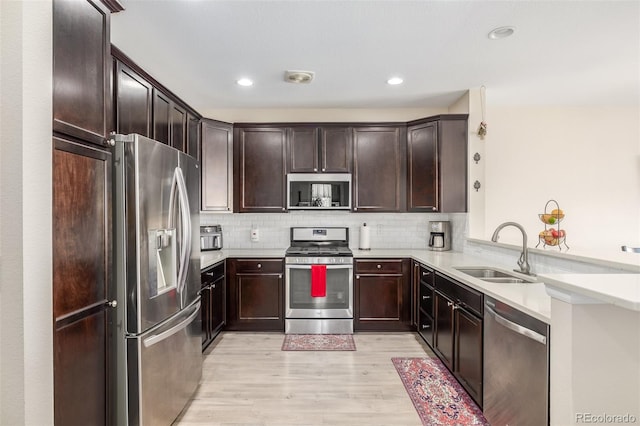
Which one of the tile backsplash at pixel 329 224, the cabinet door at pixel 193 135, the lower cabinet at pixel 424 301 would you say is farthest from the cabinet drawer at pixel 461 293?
the cabinet door at pixel 193 135

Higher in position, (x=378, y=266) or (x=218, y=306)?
(x=378, y=266)

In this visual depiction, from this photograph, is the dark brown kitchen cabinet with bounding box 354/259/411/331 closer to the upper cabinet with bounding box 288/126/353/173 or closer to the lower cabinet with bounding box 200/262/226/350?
the upper cabinet with bounding box 288/126/353/173

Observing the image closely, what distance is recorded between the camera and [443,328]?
9.30 ft

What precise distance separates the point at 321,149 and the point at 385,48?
1.59 m

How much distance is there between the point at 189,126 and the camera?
10.9ft

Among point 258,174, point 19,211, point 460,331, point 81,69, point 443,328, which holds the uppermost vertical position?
point 81,69

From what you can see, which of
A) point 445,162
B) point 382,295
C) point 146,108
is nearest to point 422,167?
point 445,162

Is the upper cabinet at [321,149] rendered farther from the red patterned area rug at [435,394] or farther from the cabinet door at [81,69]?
the cabinet door at [81,69]

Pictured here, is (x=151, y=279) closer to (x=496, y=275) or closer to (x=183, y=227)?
(x=183, y=227)

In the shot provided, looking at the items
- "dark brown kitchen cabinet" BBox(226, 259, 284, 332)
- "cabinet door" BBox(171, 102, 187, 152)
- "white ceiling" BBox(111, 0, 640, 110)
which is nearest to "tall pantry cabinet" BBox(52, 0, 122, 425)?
"white ceiling" BBox(111, 0, 640, 110)

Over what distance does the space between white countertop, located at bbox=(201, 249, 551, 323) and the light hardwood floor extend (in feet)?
2.92

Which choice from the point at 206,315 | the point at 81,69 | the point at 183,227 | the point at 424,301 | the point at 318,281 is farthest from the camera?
the point at 318,281

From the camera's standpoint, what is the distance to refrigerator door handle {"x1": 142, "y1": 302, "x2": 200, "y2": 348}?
5.78ft

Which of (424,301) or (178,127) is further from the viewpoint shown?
(424,301)
